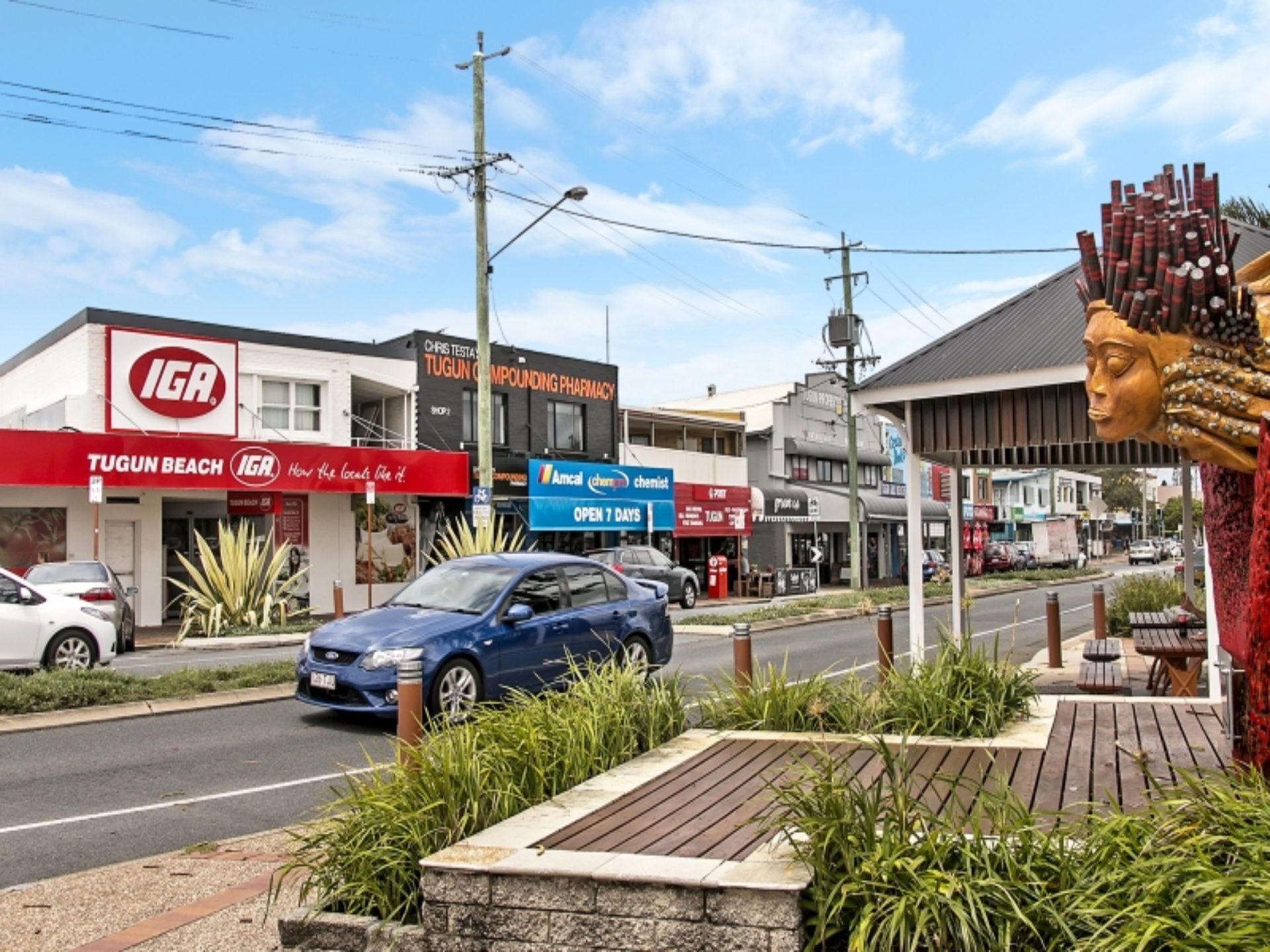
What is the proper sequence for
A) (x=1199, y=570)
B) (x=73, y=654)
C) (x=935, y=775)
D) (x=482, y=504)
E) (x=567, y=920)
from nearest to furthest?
1. (x=567, y=920)
2. (x=935, y=775)
3. (x=73, y=654)
4. (x=482, y=504)
5. (x=1199, y=570)

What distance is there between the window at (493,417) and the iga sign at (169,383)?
23.2 ft

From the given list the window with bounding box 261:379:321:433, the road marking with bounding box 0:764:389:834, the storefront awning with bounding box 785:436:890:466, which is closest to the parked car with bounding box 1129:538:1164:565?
the storefront awning with bounding box 785:436:890:466

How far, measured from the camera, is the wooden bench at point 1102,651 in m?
9.94

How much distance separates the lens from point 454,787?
16.1 feet

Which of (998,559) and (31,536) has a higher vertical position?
(31,536)

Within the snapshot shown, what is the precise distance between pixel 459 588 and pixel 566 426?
23.5 meters

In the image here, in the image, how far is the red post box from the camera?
33281mm

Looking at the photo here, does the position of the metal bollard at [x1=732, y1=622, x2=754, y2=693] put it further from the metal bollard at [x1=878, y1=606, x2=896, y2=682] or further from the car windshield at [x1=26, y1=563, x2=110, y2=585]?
the car windshield at [x1=26, y1=563, x2=110, y2=585]

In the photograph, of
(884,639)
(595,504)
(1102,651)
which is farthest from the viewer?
(595,504)

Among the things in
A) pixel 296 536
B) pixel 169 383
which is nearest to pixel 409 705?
pixel 169 383

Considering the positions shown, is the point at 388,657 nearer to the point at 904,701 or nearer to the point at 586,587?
the point at 586,587

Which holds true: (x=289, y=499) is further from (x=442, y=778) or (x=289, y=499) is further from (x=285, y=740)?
(x=442, y=778)

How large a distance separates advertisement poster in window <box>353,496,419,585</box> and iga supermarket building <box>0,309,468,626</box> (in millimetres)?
40

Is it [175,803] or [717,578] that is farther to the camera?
[717,578]
